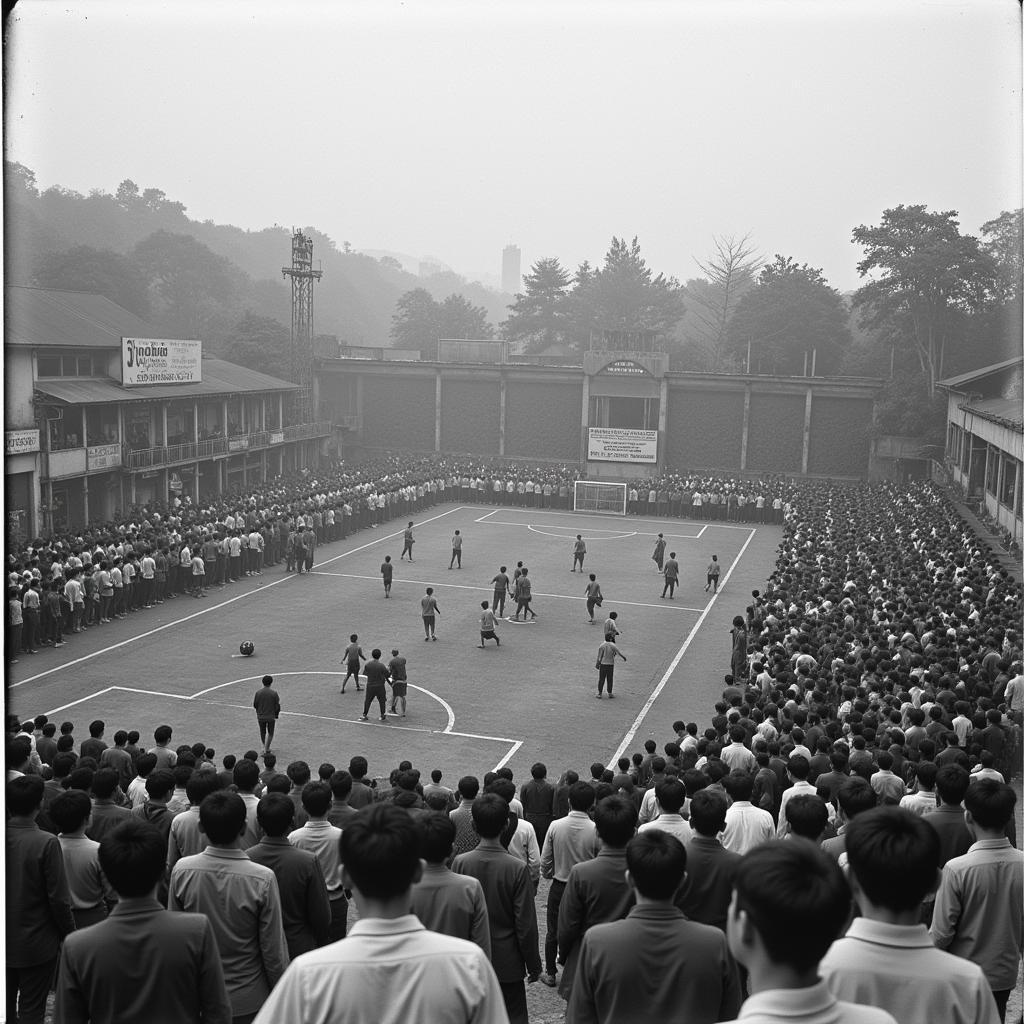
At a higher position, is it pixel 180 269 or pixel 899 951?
pixel 180 269

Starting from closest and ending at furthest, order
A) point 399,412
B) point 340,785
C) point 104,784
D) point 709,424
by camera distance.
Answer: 1. point 104,784
2. point 340,785
3. point 709,424
4. point 399,412

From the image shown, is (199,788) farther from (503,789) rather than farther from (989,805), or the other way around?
(989,805)

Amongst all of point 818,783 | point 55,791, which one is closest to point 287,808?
point 55,791

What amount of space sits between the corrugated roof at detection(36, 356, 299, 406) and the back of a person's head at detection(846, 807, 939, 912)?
31.9 meters

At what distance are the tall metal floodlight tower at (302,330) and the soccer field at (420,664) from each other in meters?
20.1

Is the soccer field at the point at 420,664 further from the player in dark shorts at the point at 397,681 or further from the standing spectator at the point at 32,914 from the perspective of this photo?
the standing spectator at the point at 32,914

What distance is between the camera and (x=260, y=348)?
182 ft

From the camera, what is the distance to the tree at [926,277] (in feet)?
165

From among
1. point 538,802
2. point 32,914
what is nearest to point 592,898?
point 32,914

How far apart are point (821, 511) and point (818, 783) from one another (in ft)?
91.8

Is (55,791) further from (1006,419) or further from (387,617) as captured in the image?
(1006,419)

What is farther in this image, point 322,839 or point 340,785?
point 340,785

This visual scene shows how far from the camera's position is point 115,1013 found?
4.27 meters

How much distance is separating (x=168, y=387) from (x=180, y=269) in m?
39.0
